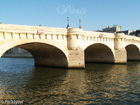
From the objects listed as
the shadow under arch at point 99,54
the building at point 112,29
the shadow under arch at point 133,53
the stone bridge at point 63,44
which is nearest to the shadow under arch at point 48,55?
the stone bridge at point 63,44

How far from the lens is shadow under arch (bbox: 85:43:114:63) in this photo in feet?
148

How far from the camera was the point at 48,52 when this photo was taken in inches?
1435

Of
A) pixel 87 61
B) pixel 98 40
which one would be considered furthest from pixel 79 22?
pixel 87 61

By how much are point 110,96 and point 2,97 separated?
1085 cm

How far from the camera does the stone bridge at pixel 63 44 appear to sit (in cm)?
2534

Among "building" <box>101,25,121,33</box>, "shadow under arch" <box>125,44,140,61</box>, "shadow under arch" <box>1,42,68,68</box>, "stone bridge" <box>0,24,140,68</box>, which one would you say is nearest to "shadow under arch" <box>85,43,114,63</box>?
"stone bridge" <box>0,24,140,68</box>

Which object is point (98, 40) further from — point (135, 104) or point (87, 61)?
point (135, 104)

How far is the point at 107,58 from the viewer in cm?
4647

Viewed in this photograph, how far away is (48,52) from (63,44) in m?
5.84

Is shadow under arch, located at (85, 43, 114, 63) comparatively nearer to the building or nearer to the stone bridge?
the stone bridge

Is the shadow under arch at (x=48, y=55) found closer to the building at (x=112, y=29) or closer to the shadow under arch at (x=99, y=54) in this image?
the shadow under arch at (x=99, y=54)

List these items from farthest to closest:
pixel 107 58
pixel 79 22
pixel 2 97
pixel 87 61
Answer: pixel 87 61 < pixel 107 58 < pixel 79 22 < pixel 2 97

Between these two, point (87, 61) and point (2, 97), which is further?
point (87, 61)

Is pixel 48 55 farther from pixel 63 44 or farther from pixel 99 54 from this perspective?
pixel 99 54
